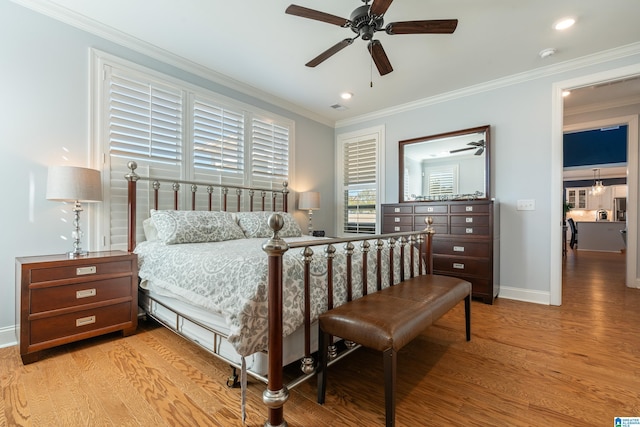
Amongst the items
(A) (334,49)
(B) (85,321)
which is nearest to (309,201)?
(A) (334,49)

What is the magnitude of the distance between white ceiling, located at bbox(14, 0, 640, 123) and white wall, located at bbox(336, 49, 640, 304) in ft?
0.62

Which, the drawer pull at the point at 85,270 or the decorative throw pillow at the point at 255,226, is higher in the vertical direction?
the decorative throw pillow at the point at 255,226

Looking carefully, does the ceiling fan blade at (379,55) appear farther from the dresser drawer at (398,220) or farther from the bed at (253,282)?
the dresser drawer at (398,220)

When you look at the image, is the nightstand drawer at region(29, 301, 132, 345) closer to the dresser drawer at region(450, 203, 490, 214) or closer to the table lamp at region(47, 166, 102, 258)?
the table lamp at region(47, 166, 102, 258)

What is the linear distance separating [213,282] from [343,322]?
0.77 m

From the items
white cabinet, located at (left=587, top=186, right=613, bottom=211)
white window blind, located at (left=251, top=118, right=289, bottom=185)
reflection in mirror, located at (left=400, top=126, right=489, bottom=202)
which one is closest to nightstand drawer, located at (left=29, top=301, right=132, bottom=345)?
white window blind, located at (left=251, top=118, right=289, bottom=185)

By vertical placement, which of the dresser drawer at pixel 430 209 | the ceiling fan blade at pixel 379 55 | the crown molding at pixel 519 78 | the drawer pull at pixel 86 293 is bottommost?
the drawer pull at pixel 86 293

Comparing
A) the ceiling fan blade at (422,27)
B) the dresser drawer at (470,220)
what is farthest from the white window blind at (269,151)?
the dresser drawer at (470,220)

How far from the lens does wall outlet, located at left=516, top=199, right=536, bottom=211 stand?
3.31 meters

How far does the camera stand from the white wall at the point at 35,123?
2152 mm

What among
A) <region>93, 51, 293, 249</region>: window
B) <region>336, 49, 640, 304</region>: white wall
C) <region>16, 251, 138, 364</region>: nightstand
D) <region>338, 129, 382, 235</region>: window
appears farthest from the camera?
<region>338, 129, 382, 235</region>: window

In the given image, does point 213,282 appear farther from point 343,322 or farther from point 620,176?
point 620,176

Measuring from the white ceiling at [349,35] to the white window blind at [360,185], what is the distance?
1.26 metres

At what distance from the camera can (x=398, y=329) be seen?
130 cm
